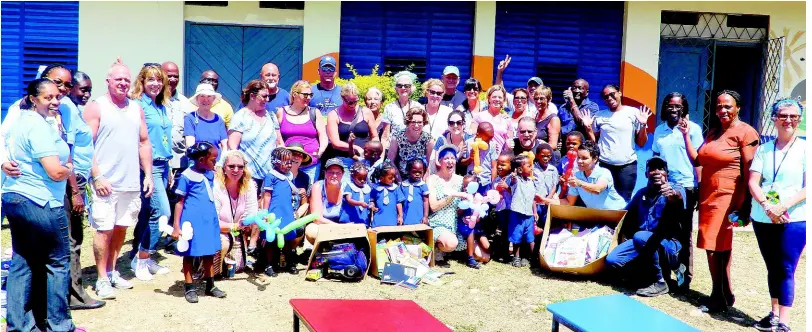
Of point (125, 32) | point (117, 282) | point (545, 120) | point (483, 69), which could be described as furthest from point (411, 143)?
point (125, 32)

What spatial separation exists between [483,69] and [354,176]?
195 inches

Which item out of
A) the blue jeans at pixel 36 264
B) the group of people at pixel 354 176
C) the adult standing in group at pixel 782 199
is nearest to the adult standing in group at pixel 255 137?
the group of people at pixel 354 176

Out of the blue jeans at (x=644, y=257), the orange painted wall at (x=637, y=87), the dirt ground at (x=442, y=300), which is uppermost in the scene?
the orange painted wall at (x=637, y=87)

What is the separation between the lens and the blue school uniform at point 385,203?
648 cm

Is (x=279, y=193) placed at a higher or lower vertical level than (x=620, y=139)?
lower

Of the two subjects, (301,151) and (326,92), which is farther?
(326,92)

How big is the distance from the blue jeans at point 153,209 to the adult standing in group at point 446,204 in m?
2.21

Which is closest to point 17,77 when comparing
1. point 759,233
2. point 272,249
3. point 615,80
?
point 272,249

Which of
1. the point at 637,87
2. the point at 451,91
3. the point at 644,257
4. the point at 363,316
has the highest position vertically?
the point at 637,87

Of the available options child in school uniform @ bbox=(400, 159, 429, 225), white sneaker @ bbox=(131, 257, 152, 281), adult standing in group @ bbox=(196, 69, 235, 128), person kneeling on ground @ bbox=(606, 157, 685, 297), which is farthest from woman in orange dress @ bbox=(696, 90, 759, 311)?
white sneaker @ bbox=(131, 257, 152, 281)

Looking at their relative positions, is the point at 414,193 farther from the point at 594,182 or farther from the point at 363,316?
the point at 363,316

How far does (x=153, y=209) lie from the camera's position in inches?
233

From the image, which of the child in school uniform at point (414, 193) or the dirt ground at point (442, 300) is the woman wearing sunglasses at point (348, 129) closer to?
the child in school uniform at point (414, 193)

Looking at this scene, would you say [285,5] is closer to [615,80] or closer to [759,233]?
[615,80]
